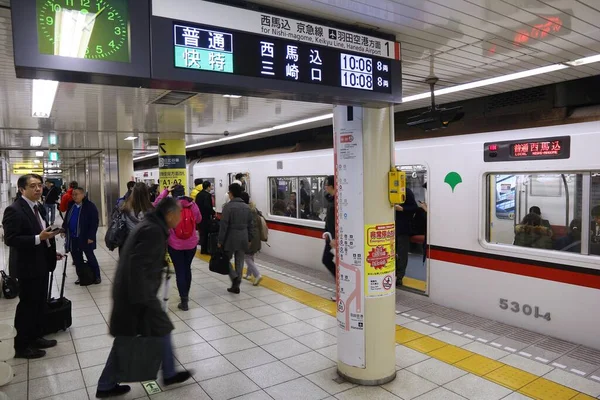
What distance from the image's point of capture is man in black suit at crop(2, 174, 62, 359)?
4.07 m

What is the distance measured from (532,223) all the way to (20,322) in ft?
18.5

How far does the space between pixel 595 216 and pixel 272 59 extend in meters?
3.79

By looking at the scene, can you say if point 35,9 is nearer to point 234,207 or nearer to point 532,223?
point 234,207

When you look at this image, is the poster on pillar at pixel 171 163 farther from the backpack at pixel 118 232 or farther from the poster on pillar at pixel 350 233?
the poster on pillar at pixel 350 233

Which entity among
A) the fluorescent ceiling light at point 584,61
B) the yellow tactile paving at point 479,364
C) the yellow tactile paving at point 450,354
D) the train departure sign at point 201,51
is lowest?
the yellow tactile paving at point 479,364

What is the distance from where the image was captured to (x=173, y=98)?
5613mm

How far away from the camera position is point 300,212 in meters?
8.73

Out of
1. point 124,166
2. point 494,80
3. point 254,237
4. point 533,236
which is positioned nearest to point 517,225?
point 533,236

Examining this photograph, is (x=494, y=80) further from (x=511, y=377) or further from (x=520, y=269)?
(x=511, y=377)

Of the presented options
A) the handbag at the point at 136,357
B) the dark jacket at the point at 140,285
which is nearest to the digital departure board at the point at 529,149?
the dark jacket at the point at 140,285

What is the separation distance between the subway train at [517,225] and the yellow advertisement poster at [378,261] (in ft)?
6.87

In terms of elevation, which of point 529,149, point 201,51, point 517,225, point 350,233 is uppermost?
point 201,51

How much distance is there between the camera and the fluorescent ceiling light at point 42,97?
15.3 ft

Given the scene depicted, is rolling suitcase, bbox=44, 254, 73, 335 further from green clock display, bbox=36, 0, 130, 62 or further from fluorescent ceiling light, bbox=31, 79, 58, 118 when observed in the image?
green clock display, bbox=36, 0, 130, 62
